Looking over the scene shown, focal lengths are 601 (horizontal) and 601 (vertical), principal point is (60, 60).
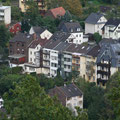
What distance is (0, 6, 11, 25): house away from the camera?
4160 centimetres

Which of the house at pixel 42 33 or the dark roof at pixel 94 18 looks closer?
the house at pixel 42 33

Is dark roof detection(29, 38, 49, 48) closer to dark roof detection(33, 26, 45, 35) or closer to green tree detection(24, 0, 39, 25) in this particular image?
dark roof detection(33, 26, 45, 35)

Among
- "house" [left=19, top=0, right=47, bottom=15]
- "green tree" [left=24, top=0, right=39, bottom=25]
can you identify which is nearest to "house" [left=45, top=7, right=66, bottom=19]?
"green tree" [left=24, top=0, right=39, bottom=25]

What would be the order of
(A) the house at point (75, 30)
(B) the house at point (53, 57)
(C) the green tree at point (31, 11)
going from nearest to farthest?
1. (B) the house at point (53, 57)
2. (A) the house at point (75, 30)
3. (C) the green tree at point (31, 11)

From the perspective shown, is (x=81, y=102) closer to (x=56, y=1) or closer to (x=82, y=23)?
(x=82, y=23)

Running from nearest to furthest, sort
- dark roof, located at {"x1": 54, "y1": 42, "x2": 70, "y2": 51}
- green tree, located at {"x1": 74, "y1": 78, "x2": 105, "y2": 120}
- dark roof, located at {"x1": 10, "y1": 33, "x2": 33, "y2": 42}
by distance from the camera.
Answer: green tree, located at {"x1": 74, "y1": 78, "x2": 105, "y2": 120}
dark roof, located at {"x1": 54, "y1": 42, "x2": 70, "y2": 51}
dark roof, located at {"x1": 10, "y1": 33, "x2": 33, "y2": 42}

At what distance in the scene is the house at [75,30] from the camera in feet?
123

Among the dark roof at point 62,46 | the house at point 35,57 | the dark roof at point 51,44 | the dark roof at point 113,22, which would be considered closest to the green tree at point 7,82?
the house at point 35,57

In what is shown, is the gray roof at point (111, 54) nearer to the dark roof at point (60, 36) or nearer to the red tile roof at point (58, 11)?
the dark roof at point (60, 36)

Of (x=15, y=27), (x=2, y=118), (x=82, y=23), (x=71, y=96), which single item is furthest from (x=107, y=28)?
(x=2, y=118)

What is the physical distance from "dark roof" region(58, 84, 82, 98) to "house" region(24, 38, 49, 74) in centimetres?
483

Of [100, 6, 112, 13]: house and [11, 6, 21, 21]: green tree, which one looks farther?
[100, 6, 112, 13]: house

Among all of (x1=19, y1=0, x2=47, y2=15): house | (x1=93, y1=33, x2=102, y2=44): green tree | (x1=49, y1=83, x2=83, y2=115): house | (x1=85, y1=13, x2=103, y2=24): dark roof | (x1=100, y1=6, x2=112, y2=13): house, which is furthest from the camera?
(x1=100, y1=6, x2=112, y2=13): house

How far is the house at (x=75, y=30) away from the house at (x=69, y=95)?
27.6 ft
